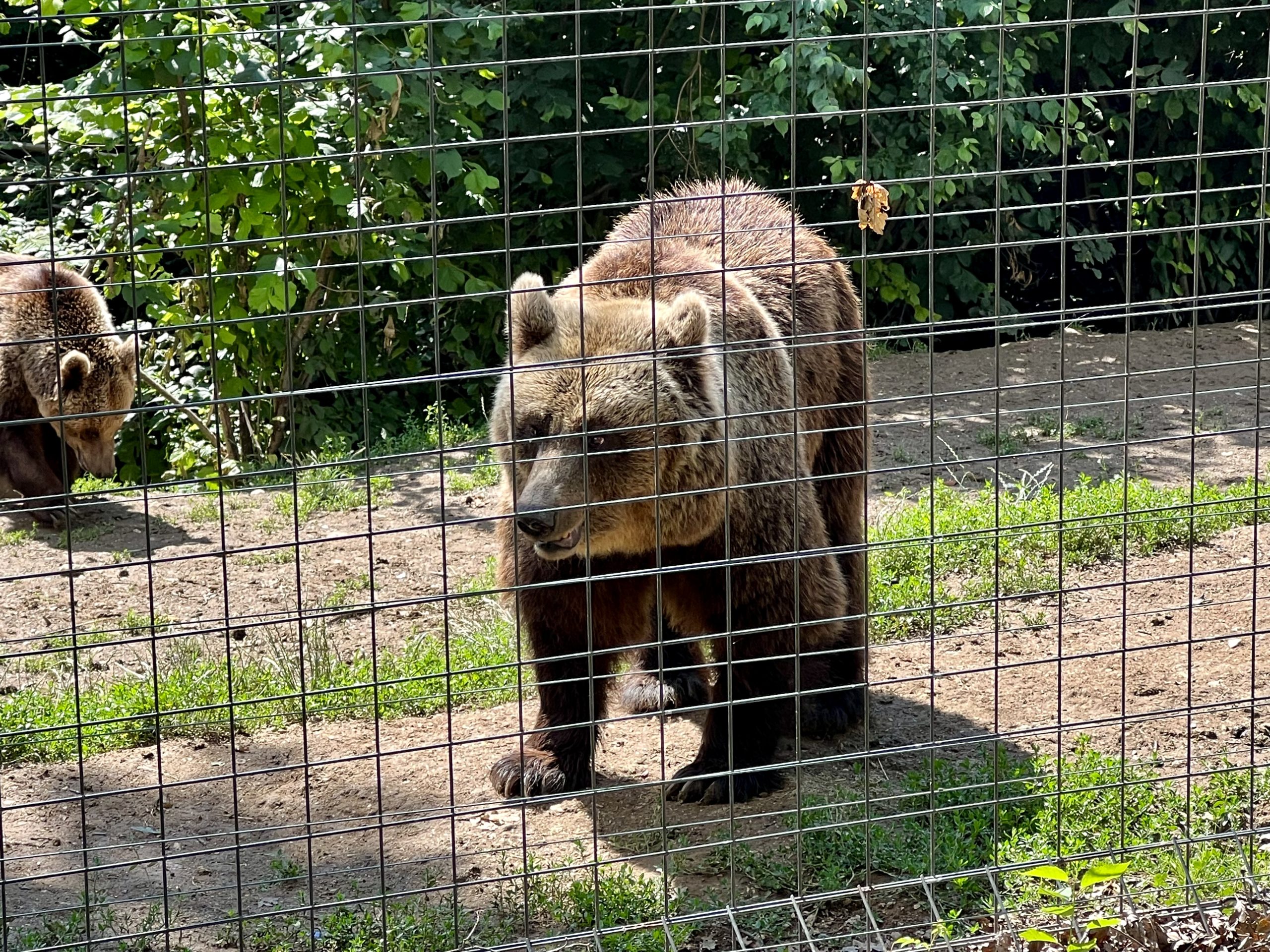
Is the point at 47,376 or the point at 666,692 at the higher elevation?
the point at 47,376

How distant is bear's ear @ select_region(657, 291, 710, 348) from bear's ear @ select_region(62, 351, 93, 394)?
453 cm

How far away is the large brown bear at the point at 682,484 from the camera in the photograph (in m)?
4.48

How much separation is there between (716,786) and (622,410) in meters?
1.29

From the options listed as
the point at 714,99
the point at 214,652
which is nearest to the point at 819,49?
the point at 714,99

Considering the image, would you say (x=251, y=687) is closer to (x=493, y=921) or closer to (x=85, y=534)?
(x=493, y=921)

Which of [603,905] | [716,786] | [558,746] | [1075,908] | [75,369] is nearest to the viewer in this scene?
[1075,908]

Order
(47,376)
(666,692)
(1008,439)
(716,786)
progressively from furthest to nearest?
(1008,439), (47,376), (666,692), (716,786)

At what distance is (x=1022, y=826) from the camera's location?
Answer: 4.31m

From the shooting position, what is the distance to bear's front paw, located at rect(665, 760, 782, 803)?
4.81m

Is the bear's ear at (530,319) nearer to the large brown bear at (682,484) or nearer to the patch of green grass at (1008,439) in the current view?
the large brown bear at (682,484)

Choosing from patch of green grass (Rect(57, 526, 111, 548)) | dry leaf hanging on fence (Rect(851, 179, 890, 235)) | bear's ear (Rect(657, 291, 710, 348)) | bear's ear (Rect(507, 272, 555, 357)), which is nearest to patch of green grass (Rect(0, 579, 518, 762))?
bear's ear (Rect(507, 272, 555, 357))

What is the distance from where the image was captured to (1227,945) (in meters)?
3.65

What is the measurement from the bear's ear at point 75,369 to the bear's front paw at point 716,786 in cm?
463

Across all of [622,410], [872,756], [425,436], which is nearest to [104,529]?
[425,436]
